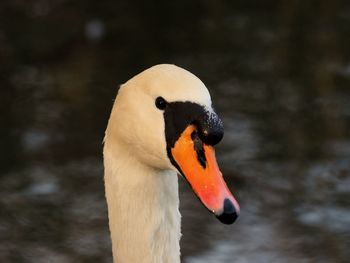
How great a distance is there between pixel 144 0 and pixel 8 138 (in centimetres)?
310

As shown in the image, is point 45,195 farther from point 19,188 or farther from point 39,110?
point 39,110

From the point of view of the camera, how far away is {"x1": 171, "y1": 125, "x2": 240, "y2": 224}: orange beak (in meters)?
2.44

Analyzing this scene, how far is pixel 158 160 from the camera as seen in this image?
2578 millimetres

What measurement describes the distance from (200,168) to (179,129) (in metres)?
0.11

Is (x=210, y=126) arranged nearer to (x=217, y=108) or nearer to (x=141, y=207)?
(x=141, y=207)

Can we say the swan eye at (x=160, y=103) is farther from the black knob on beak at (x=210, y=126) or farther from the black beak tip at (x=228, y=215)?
the black beak tip at (x=228, y=215)

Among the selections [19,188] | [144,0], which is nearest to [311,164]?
[19,188]

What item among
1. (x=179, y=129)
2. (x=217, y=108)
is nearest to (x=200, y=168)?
(x=179, y=129)

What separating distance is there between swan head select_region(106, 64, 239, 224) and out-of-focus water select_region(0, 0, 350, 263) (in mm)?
2513

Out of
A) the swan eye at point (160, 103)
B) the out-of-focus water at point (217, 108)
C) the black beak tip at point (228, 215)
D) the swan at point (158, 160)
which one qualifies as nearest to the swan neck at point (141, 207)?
the swan at point (158, 160)

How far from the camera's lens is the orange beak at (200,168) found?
2.44m

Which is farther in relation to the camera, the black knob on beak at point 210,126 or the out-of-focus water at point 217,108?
the out-of-focus water at point 217,108

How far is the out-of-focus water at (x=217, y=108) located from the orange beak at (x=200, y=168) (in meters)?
2.59

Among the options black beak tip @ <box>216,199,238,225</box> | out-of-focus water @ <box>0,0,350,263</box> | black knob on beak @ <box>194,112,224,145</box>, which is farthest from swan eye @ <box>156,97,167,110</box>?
out-of-focus water @ <box>0,0,350,263</box>
